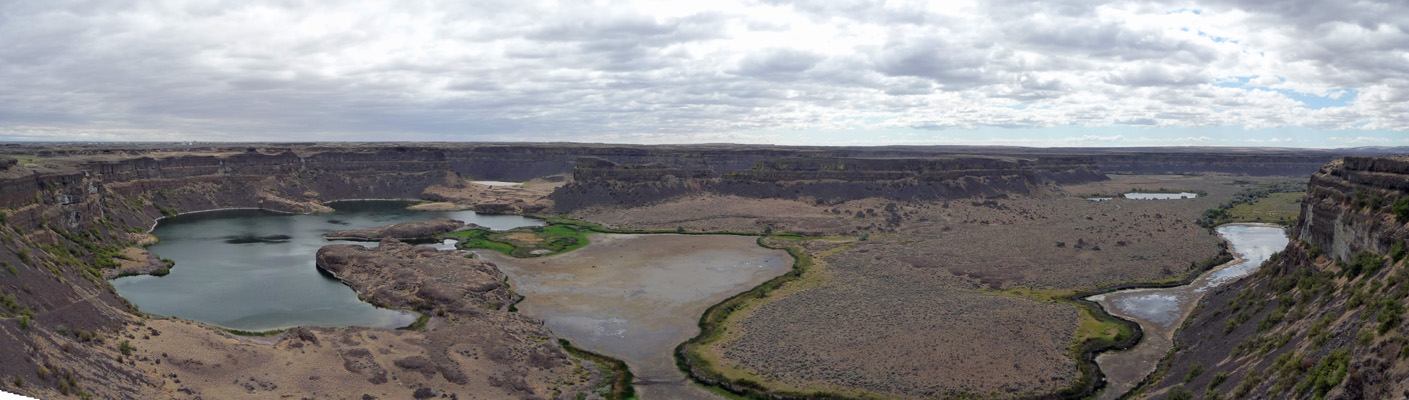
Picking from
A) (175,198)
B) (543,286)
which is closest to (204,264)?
(543,286)

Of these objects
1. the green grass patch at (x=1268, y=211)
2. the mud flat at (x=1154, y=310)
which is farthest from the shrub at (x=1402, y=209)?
the green grass patch at (x=1268, y=211)

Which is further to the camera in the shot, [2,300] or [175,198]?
[175,198]

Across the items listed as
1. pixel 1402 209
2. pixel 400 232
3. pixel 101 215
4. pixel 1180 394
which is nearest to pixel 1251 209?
pixel 1402 209

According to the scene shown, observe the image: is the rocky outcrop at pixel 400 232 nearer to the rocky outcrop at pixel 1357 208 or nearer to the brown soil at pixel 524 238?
the brown soil at pixel 524 238

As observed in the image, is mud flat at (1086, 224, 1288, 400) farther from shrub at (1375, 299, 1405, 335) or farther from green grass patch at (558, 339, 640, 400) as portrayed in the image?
green grass patch at (558, 339, 640, 400)

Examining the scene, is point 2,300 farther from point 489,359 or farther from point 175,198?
point 175,198

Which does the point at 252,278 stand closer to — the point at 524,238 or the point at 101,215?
the point at 101,215
